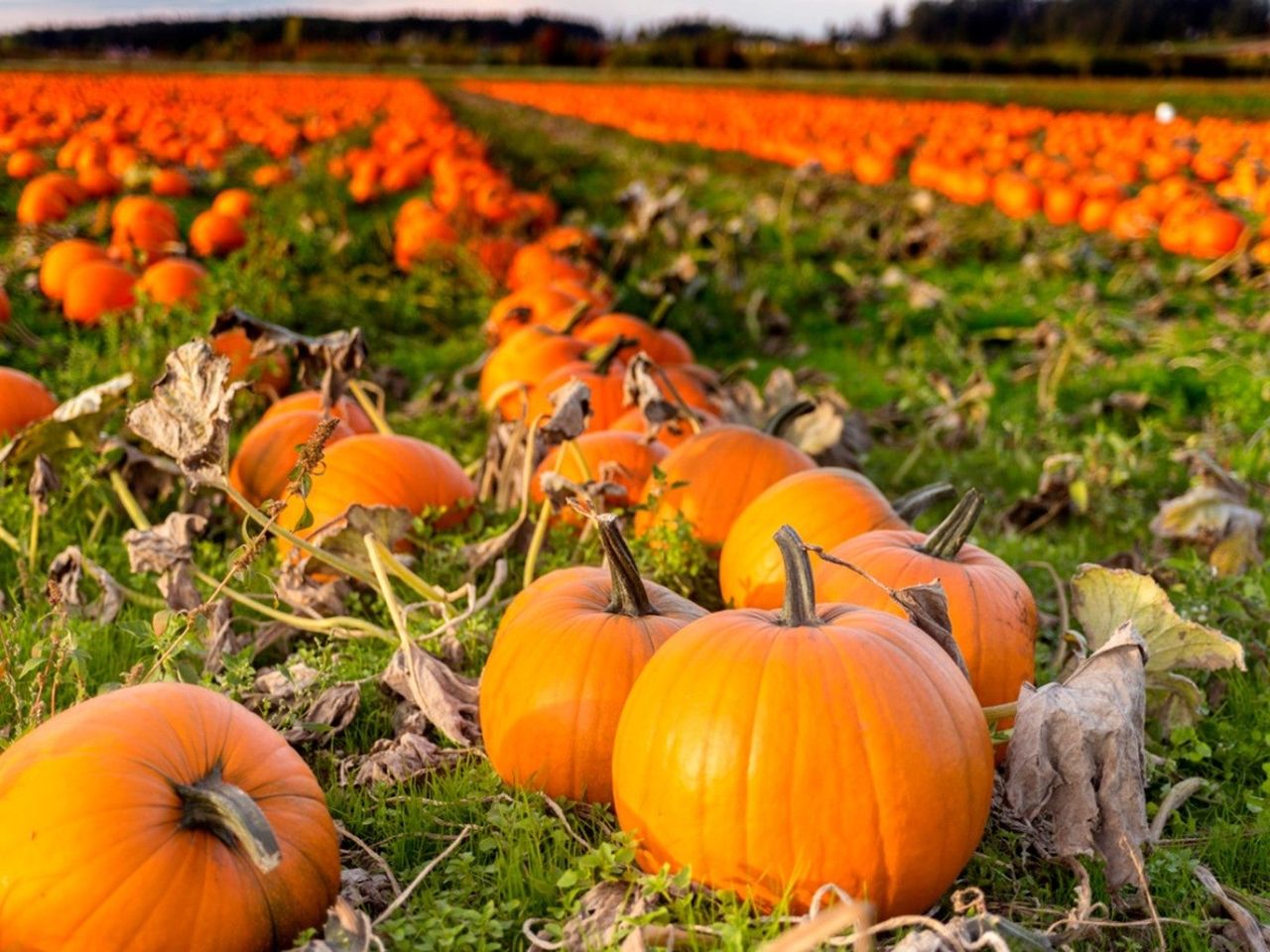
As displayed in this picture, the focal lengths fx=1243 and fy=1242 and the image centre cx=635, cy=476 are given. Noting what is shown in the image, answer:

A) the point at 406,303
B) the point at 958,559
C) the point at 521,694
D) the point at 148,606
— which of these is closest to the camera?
the point at 521,694

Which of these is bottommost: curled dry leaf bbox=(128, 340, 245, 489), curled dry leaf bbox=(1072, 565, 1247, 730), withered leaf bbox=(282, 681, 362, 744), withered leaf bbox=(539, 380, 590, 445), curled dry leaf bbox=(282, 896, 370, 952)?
withered leaf bbox=(282, 681, 362, 744)

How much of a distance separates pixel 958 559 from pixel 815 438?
→ 1.42 m

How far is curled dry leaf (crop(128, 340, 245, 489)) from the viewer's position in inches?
124

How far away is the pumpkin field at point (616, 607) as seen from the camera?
2270mm

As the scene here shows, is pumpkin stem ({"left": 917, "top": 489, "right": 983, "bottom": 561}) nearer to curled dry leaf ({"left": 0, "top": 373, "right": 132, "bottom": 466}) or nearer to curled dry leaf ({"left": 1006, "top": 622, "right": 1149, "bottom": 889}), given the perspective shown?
curled dry leaf ({"left": 1006, "top": 622, "right": 1149, "bottom": 889})

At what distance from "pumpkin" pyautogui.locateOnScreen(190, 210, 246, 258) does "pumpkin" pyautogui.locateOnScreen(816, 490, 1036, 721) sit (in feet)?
25.3

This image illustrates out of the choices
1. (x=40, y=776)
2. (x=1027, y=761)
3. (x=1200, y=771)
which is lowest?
(x=1200, y=771)

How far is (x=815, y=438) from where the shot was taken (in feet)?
15.2

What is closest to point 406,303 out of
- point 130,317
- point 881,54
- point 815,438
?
point 130,317

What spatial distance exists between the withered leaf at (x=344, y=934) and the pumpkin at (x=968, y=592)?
4.80 ft

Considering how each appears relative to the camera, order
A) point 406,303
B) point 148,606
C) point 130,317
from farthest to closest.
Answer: point 406,303 < point 130,317 < point 148,606

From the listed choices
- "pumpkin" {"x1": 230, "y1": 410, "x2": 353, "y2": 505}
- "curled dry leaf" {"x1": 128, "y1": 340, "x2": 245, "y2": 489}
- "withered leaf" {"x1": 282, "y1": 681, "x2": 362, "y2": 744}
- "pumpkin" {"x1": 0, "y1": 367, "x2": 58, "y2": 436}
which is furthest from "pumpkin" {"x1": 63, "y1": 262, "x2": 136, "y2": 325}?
"withered leaf" {"x1": 282, "y1": 681, "x2": 362, "y2": 744}

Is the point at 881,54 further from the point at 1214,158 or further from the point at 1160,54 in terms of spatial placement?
the point at 1214,158

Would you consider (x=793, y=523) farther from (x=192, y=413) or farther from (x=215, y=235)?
(x=215, y=235)
